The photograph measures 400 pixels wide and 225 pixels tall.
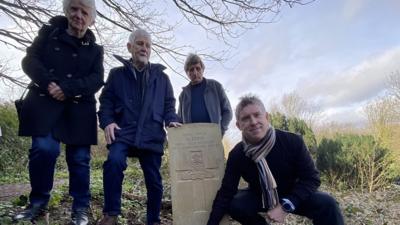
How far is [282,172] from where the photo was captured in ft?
10.7

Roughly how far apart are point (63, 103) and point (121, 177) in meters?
0.79

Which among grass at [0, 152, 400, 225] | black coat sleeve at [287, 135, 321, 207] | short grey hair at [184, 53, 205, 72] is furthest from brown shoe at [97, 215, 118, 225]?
short grey hair at [184, 53, 205, 72]

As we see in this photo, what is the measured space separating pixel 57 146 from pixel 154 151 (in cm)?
81

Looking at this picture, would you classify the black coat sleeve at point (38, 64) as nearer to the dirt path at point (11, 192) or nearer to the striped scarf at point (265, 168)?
the striped scarf at point (265, 168)

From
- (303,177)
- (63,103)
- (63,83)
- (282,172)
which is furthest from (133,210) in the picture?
(303,177)

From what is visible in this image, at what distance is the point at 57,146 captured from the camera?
3229 mm

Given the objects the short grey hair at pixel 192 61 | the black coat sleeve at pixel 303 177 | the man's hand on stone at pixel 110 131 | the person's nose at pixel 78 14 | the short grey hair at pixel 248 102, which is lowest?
the black coat sleeve at pixel 303 177

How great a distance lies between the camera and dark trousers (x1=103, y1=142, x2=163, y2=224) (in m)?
3.29

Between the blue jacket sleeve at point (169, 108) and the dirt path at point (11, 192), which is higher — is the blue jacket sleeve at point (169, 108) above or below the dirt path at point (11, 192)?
above

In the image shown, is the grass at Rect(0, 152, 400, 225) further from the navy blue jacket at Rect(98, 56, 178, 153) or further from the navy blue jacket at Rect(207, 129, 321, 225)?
the navy blue jacket at Rect(207, 129, 321, 225)

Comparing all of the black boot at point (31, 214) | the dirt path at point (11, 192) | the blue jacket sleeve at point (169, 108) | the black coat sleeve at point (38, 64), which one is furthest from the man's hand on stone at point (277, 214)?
the dirt path at point (11, 192)

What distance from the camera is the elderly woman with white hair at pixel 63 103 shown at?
3162 mm

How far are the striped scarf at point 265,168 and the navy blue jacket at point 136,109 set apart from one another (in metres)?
0.86

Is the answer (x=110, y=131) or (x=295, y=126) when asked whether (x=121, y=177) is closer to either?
(x=110, y=131)
